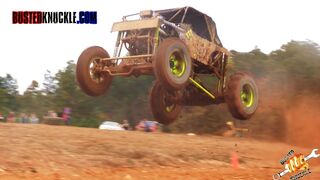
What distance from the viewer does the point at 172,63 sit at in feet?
29.9

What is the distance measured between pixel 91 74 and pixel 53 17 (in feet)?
4.86

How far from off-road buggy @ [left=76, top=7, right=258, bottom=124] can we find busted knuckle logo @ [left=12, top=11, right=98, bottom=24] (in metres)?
0.60

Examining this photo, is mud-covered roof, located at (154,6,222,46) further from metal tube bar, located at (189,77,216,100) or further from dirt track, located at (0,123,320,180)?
dirt track, located at (0,123,320,180)

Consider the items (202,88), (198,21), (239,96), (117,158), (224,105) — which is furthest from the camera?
(224,105)

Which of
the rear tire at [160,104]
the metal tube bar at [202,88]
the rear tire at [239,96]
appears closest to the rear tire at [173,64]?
the metal tube bar at [202,88]

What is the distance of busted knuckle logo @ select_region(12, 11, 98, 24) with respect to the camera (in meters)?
9.40

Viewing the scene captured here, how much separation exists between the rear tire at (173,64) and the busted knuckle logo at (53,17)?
6.08 feet

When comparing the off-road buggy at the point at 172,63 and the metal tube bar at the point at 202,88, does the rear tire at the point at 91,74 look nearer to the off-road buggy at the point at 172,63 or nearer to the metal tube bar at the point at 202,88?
the off-road buggy at the point at 172,63

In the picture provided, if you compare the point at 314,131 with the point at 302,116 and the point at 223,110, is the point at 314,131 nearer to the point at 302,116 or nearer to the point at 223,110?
the point at 302,116

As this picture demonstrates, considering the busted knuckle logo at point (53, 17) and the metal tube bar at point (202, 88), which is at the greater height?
the busted knuckle logo at point (53, 17)

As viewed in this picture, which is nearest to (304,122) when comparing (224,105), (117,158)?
(224,105)

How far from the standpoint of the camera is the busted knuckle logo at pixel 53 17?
9398 millimetres

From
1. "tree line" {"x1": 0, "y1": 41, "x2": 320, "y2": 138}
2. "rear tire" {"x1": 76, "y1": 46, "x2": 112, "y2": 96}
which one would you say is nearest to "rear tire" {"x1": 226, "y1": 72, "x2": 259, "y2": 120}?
"tree line" {"x1": 0, "y1": 41, "x2": 320, "y2": 138}

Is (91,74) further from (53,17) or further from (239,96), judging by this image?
(239,96)
